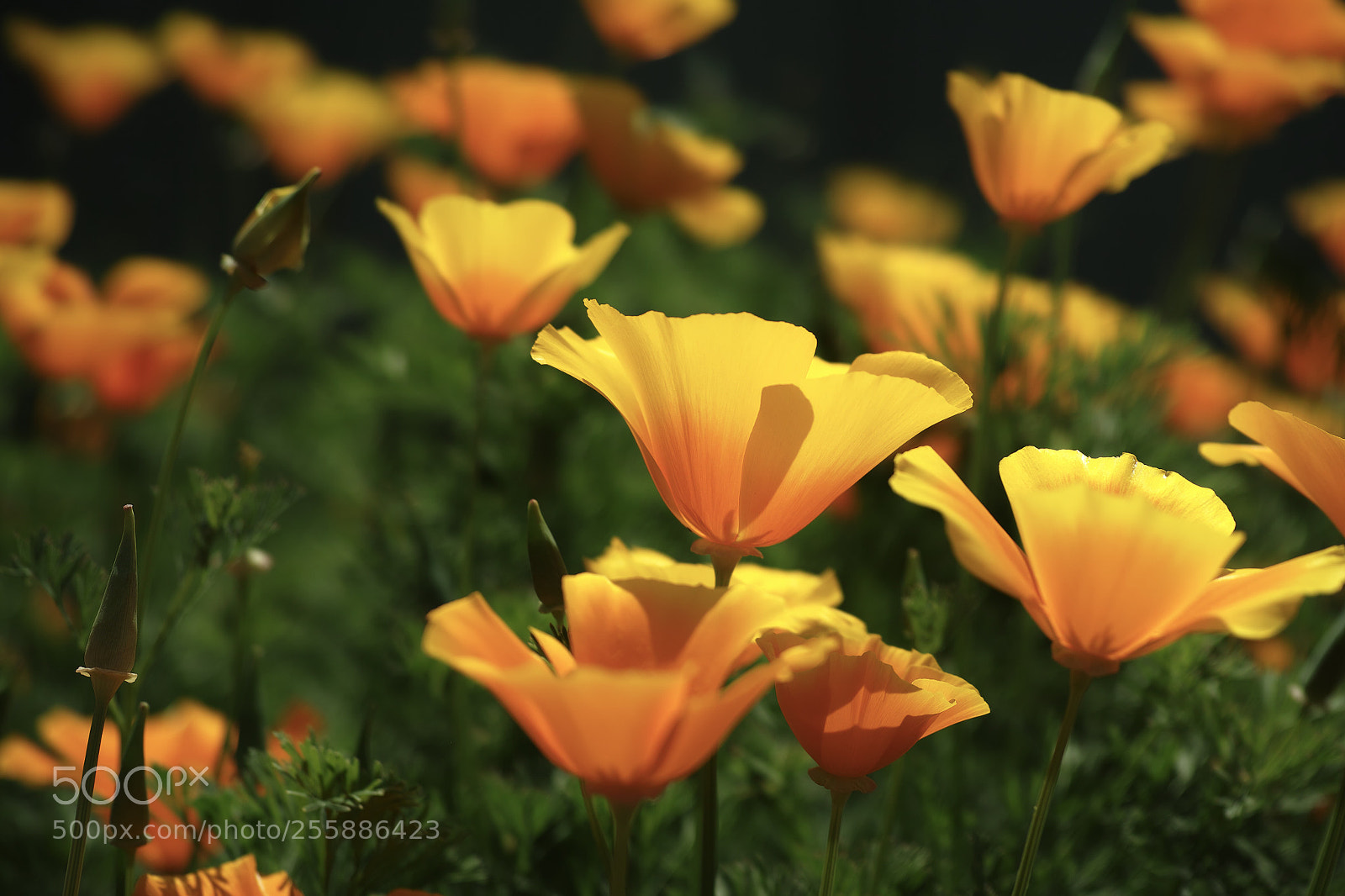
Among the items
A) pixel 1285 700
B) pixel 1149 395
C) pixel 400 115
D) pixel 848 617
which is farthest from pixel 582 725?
pixel 400 115

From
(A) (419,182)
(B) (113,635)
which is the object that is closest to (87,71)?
(A) (419,182)

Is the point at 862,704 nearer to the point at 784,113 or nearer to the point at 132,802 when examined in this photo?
the point at 132,802

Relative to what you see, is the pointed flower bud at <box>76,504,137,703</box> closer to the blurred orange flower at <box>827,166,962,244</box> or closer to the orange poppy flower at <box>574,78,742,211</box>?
the orange poppy flower at <box>574,78,742,211</box>

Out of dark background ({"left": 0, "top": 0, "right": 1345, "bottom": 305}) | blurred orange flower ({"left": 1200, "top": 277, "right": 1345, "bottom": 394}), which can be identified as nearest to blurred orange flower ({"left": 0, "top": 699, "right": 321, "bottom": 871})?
blurred orange flower ({"left": 1200, "top": 277, "right": 1345, "bottom": 394})

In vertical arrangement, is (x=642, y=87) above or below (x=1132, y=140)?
below

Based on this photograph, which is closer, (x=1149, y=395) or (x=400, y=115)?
(x=1149, y=395)

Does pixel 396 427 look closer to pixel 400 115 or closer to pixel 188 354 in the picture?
pixel 188 354
